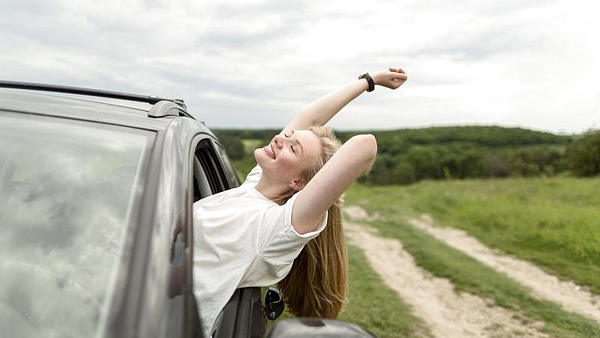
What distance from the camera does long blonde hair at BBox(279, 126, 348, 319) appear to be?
216 centimetres

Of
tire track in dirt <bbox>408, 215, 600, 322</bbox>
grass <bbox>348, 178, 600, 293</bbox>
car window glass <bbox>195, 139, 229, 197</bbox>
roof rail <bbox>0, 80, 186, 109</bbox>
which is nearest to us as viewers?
roof rail <bbox>0, 80, 186, 109</bbox>

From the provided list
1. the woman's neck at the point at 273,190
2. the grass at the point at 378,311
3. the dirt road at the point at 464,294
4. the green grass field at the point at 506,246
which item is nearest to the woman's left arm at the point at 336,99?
the woman's neck at the point at 273,190

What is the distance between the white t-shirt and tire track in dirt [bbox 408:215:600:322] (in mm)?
5115

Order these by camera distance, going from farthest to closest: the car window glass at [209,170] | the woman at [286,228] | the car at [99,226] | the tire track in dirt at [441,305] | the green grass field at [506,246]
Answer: the green grass field at [506,246] < the tire track in dirt at [441,305] < the car window glass at [209,170] < the woman at [286,228] < the car at [99,226]

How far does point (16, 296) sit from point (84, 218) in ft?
0.75

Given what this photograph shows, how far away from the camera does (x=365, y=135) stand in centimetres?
190

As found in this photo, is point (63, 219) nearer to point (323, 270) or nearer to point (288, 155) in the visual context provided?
point (288, 155)

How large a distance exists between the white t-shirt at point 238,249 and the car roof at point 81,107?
0.40m

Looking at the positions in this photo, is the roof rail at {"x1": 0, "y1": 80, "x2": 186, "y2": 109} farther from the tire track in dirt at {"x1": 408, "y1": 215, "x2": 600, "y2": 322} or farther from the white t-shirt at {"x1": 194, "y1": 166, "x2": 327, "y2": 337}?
the tire track in dirt at {"x1": 408, "y1": 215, "x2": 600, "y2": 322}

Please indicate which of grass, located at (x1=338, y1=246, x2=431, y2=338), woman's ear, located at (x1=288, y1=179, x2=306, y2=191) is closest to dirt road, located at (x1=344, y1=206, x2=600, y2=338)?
grass, located at (x1=338, y1=246, x2=431, y2=338)

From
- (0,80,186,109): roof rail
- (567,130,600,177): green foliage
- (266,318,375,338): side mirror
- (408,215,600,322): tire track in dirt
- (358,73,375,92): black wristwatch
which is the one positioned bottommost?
(408,215,600,322): tire track in dirt

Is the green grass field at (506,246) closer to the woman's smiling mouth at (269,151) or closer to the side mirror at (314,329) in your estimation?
the woman's smiling mouth at (269,151)

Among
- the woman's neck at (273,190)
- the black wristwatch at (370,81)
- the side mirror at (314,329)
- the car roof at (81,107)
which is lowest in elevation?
the side mirror at (314,329)

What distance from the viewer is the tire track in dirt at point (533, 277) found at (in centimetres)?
608
